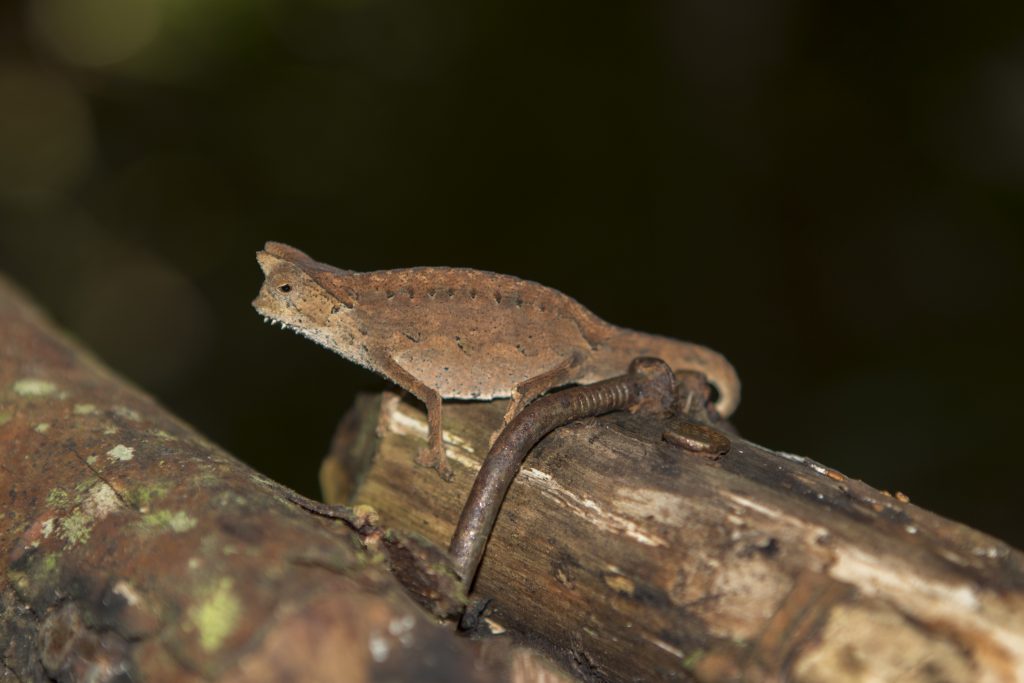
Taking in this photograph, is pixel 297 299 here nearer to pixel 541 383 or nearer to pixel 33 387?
pixel 33 387

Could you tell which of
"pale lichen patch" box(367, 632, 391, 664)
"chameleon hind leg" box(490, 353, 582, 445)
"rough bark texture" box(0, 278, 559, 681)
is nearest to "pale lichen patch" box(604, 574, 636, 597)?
"rough bark texture" box(0, 278, 559, 681)

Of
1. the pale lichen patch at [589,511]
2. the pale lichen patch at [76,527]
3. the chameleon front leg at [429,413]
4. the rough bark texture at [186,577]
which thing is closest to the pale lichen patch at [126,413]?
the rough bark texture at [186,577]

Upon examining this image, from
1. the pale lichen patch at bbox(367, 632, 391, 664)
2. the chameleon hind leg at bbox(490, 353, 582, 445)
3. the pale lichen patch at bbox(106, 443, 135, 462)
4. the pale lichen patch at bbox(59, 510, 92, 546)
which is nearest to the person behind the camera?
the pale lichen patch at bbox(367, 632, 391, 664)

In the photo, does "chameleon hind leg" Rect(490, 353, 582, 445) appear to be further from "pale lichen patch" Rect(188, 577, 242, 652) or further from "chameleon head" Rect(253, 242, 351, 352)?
"pale lichen patch" Rect(188, 577, 242, 652)

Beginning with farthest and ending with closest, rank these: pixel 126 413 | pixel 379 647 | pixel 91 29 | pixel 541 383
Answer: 1. pixel 91 29
2. pixel 541 383
3. pixel 126 413
4. pixel 379 647

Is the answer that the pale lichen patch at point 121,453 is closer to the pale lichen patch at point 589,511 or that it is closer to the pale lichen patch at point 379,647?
the pale lichen patch at point 379,647

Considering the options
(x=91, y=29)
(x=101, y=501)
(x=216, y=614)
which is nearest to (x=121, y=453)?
(x=101, y=501)

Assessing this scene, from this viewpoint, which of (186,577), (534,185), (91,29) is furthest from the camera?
(534,185)

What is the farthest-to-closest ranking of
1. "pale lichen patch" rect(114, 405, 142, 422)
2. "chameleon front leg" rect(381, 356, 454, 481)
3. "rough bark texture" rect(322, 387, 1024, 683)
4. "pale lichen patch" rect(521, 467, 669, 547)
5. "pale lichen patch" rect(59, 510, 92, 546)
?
"chameleon front leg" rect(381, 356, 454, 481) < "pale lichen patch" rect(114, 405, 142, 422) < "pale lichen patch" rect(521, 467, 669, 547) < "pale lichen patch" rect(59, 510, 92, 546) < "rough bark texture" rect(322, 387, 1024, 683)
